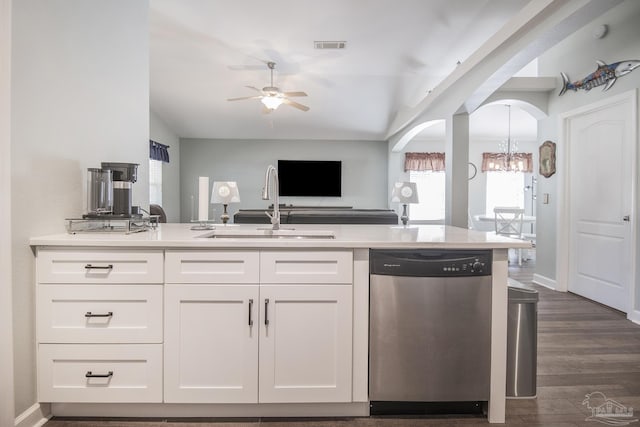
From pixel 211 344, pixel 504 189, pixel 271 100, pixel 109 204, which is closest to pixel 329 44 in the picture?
pixel 271 100

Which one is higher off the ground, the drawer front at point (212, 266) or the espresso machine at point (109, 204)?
the espresso machine at point (109, 204)

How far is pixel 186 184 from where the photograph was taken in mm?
8336

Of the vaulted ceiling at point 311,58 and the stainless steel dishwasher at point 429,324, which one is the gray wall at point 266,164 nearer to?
the vaulted ceiling at point 311,58

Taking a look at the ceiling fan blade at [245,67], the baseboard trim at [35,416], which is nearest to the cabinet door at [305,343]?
the baseboard trim at [35,416]

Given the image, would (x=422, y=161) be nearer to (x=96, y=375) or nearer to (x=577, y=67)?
(x=577, y=67)

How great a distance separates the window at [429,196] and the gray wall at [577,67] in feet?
13.4

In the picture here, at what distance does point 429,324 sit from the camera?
63.1 inches

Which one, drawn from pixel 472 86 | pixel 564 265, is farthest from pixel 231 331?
pixel 564 265

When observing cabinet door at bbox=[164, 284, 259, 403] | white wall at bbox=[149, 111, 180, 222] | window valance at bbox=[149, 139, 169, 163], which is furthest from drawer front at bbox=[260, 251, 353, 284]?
white wall at bbox=[149, 111, 180, 222]

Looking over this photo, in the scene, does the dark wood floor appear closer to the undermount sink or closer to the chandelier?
the undermount sink

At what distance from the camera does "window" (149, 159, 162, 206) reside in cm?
696

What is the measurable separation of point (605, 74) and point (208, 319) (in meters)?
4.18

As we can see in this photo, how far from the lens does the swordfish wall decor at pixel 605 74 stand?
318cm

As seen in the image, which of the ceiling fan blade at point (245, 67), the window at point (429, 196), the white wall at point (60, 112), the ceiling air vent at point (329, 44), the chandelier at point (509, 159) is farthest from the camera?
the window at point (429, 196)
